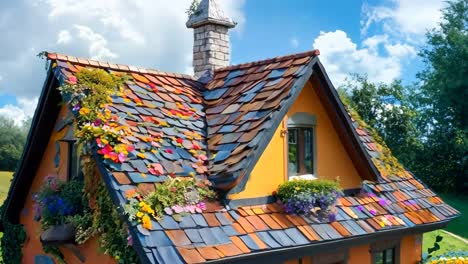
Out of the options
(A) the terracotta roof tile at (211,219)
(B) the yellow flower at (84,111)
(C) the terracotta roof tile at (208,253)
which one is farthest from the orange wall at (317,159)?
(B) the yellow flower at (84,111)

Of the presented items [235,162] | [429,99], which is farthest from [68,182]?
[429,99]

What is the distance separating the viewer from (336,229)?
8.73m

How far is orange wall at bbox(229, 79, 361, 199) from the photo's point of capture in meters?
8.64

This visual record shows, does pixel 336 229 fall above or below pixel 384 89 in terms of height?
below

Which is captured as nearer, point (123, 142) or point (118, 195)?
point (118, 195)

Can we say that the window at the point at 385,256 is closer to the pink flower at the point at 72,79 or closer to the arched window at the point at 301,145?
the arched window at the point at 301,145

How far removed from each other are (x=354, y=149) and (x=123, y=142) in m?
4.71

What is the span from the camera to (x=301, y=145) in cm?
979

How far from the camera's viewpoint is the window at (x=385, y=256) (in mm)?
10918

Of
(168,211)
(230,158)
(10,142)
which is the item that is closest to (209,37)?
(230,158)

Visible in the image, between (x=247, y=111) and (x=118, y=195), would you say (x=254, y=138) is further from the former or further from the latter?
(x=118, y=195)

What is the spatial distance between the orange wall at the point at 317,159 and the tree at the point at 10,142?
30468mm

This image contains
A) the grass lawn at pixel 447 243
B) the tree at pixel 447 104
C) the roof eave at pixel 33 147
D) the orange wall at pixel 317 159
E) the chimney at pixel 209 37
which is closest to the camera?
the orange wall at pixel 317 159

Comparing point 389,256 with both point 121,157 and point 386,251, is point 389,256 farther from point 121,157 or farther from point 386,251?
point 121,157
